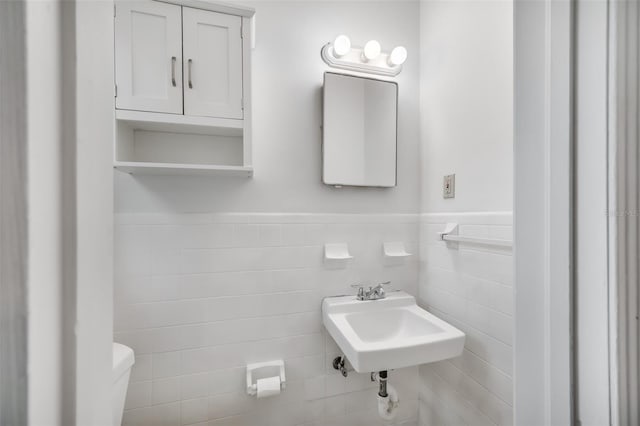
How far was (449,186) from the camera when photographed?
4.20 feet

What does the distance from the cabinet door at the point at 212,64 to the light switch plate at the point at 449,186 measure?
3.21ft

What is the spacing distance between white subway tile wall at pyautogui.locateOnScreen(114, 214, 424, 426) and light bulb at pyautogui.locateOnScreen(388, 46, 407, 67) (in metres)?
0.79

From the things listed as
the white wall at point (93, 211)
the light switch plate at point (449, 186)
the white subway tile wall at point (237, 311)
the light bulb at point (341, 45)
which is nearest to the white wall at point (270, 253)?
the white subway tile wall at point (237, 311)

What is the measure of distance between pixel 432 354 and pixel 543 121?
896mm

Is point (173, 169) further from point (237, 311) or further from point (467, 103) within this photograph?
point (467, 103)

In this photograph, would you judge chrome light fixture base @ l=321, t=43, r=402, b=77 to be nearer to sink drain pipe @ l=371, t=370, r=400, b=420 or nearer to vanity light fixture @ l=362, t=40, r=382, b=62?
vanity light fixture @ l=362, t=40, r=382, b=62

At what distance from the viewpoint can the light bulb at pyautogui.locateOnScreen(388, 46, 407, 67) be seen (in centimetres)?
136

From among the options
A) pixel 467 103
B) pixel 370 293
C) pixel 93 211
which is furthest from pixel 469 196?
pixel 93 211

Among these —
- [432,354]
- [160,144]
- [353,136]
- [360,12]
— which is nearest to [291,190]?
[353,136]

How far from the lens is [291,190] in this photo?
1328 mm

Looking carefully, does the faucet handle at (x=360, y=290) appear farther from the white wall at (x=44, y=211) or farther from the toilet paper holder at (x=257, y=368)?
the white wall at (x=44, y=211)

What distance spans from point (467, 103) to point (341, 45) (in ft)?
2.09

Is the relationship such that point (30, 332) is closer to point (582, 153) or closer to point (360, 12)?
point (582, 153)

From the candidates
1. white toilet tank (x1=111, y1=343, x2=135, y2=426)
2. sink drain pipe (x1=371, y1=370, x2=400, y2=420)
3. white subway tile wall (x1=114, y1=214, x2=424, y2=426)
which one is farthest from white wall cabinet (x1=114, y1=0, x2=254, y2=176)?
sink drain pipe (x1=371, y1=370, x2=400, y2=420)
